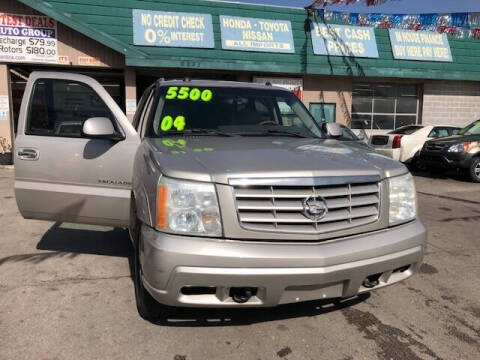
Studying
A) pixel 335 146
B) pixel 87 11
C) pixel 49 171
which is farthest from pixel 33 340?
pixel 87 11

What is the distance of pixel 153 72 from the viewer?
14.9 meters

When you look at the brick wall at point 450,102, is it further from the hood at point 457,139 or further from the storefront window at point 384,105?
the hood at point 457,139

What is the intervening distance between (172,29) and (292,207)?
38.7 ft

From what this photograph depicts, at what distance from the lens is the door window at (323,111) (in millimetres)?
16047

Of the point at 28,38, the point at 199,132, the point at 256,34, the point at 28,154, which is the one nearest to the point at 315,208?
the point at 199,132

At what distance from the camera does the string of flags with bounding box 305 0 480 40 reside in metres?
15.1

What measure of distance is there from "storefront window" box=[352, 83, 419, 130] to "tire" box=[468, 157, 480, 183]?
6072 millimetres

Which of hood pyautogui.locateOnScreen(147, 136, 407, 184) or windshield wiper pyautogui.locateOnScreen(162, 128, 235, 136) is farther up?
windshield wiper pyautogui.locateOnScreen(162, 128, 235, 136)

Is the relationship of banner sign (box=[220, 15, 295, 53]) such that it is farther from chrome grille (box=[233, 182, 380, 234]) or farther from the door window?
chrome grille (box=[233, 182, 380, 234])

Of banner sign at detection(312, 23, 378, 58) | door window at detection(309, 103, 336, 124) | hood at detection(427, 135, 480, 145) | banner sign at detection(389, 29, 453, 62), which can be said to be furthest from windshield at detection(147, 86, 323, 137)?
banner sign at detection(389, 29, 453, 62)

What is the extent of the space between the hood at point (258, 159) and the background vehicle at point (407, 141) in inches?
385

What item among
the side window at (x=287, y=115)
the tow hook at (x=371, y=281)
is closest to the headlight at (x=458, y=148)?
the side window at (x=287, y=115)

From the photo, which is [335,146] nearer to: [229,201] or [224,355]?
[229,201]

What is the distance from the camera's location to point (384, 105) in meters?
17.4
